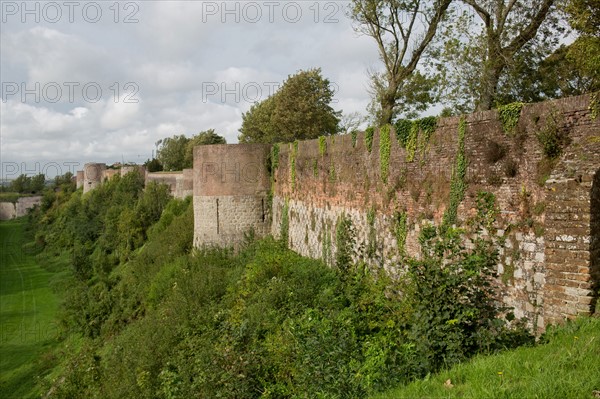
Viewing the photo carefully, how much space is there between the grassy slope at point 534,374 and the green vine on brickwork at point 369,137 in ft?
21.1

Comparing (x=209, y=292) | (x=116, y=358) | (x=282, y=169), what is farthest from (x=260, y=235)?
(x=116, y=358)

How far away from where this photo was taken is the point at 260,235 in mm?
18531

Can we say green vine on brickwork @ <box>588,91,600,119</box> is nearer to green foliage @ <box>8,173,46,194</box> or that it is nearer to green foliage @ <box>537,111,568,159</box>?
green foliage @ <box>537,111,568,159</box>

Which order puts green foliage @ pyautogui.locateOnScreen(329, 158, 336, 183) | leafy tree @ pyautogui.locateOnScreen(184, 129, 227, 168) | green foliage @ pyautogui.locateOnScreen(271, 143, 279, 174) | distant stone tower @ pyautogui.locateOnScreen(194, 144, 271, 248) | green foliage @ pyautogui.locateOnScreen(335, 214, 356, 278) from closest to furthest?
green foliage @ pyautogui.locateOnScreen(335, 214, 356, 278) → green foliage @ pyautogui.locateOnScreen(329, 158, 336, 183) → green foliage @ pyautogui.locateOnScreen(271, 143, 279, 174) → distant stone tower @ pyautogui.locateOnScreen(194, 144, 271, 248) → leafy tree @ pyautogui.locateOnScreen(184, 129, 227, 168)

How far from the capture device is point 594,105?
5.83 metres

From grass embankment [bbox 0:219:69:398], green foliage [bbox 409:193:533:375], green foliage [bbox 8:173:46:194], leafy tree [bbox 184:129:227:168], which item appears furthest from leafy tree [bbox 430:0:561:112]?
green foliage [bbox 8:173:46:194]

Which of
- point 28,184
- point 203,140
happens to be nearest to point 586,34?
point 203,140

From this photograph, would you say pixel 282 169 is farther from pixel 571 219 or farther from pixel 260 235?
pixel 571 219

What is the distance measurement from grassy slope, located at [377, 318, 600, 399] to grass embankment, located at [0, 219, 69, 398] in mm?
18278

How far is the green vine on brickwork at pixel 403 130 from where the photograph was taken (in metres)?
9.42

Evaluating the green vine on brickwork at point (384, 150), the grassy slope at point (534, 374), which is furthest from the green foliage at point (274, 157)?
the grassy slope at point (534, 374)

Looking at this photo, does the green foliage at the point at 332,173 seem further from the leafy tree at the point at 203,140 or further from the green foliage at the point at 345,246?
the leafy tree at the point at 203,140

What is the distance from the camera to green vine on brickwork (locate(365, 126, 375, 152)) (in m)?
11.0

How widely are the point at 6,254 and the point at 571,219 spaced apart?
2341 inches
